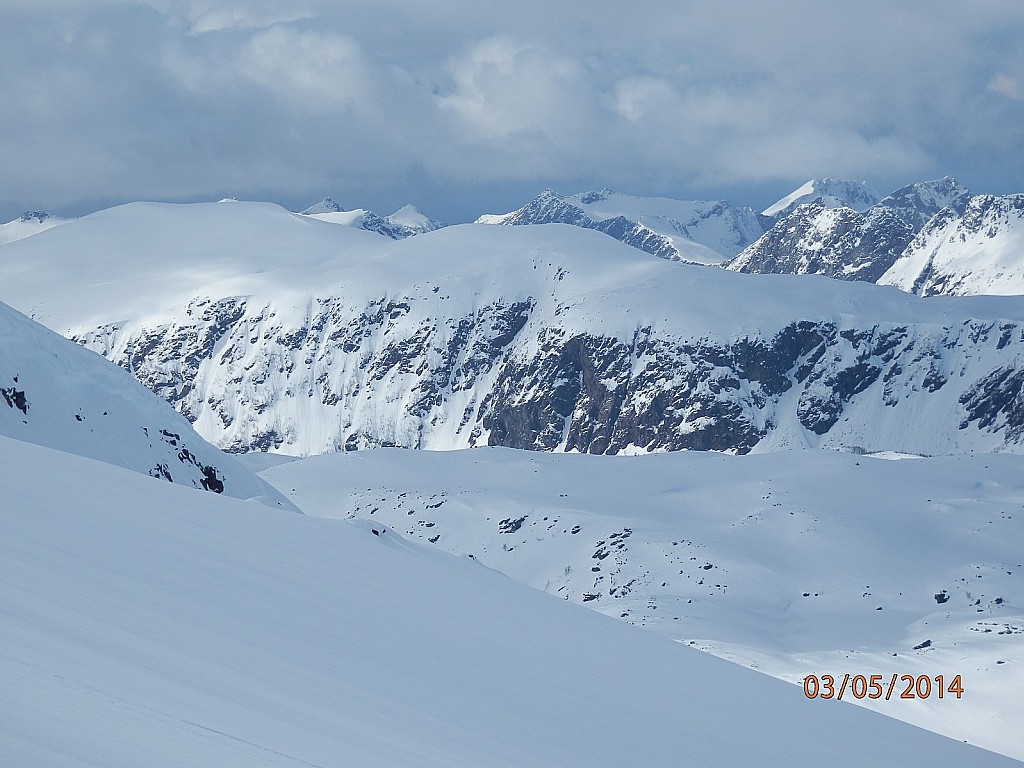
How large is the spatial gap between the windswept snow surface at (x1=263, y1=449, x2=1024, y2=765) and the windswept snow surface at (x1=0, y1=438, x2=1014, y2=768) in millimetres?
30649

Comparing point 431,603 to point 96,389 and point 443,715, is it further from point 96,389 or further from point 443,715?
point 96,389

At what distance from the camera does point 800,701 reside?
15.6 metres

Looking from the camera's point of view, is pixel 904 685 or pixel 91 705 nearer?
pixel 91 705

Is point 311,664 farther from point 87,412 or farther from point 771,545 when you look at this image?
point 771,545

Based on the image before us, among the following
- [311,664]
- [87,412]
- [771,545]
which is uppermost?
[771,545]

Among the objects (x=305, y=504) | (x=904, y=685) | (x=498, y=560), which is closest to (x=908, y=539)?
(x=498, y=560)

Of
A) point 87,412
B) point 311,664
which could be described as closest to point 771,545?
point 87,412

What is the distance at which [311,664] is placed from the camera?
32.3 feet

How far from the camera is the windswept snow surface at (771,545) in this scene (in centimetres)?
5016

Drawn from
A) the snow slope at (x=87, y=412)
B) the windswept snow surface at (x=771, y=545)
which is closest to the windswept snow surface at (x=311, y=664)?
the snow slope at (x=87, y=412)

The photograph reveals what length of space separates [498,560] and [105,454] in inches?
2240

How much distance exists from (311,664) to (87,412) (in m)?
25.4

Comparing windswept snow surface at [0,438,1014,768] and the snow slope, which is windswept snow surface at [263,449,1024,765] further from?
windswept snow surface at [0,438,1014,768]

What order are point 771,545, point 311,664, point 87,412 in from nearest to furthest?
point 311,664 → point 87,412 → point 771,545
